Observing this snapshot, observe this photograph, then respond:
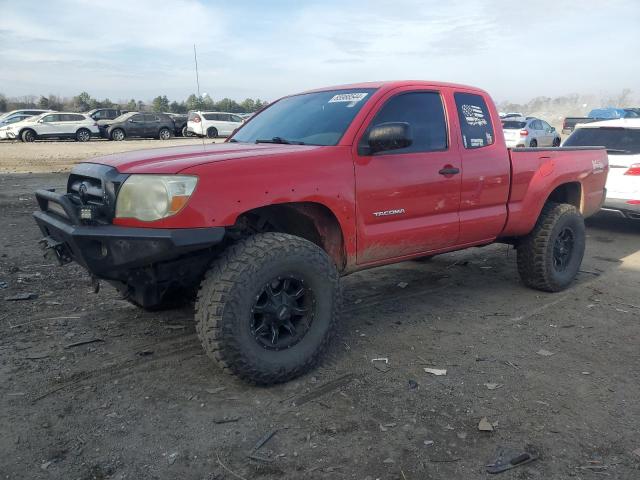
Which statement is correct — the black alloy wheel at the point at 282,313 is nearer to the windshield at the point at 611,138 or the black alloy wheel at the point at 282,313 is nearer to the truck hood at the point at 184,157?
the truck hood at the point at 184,157

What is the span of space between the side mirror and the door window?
262 millimetres

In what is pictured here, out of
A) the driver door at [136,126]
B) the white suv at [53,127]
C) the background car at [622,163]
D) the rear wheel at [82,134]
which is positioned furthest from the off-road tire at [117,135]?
the background car at [622,163]

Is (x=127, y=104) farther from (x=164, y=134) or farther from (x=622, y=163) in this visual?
(x=622, y=163)

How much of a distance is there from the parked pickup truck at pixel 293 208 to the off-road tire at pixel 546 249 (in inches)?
9.4

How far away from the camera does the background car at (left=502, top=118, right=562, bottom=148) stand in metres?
21.1

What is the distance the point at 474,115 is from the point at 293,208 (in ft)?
6.68

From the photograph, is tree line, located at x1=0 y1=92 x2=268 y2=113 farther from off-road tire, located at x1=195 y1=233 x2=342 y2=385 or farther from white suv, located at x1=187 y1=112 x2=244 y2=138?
off-road tire, located at x1=195 y1=233 x2=342 y2=385

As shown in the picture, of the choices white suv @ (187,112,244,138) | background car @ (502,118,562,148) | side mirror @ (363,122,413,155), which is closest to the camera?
side mirror @ (363,122,413,155)

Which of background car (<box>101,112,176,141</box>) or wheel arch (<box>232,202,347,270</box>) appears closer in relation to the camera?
wheel arch (<box>232,202,347,270</box>)

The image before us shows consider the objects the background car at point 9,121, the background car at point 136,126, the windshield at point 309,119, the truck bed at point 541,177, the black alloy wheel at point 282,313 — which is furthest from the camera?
the background car at point 136,126

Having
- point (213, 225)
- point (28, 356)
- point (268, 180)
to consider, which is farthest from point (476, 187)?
point (28, 356)

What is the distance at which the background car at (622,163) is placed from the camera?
7562 millimetres

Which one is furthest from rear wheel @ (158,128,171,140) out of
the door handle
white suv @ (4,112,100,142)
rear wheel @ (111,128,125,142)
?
the door handle

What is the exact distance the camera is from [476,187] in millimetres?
4465
